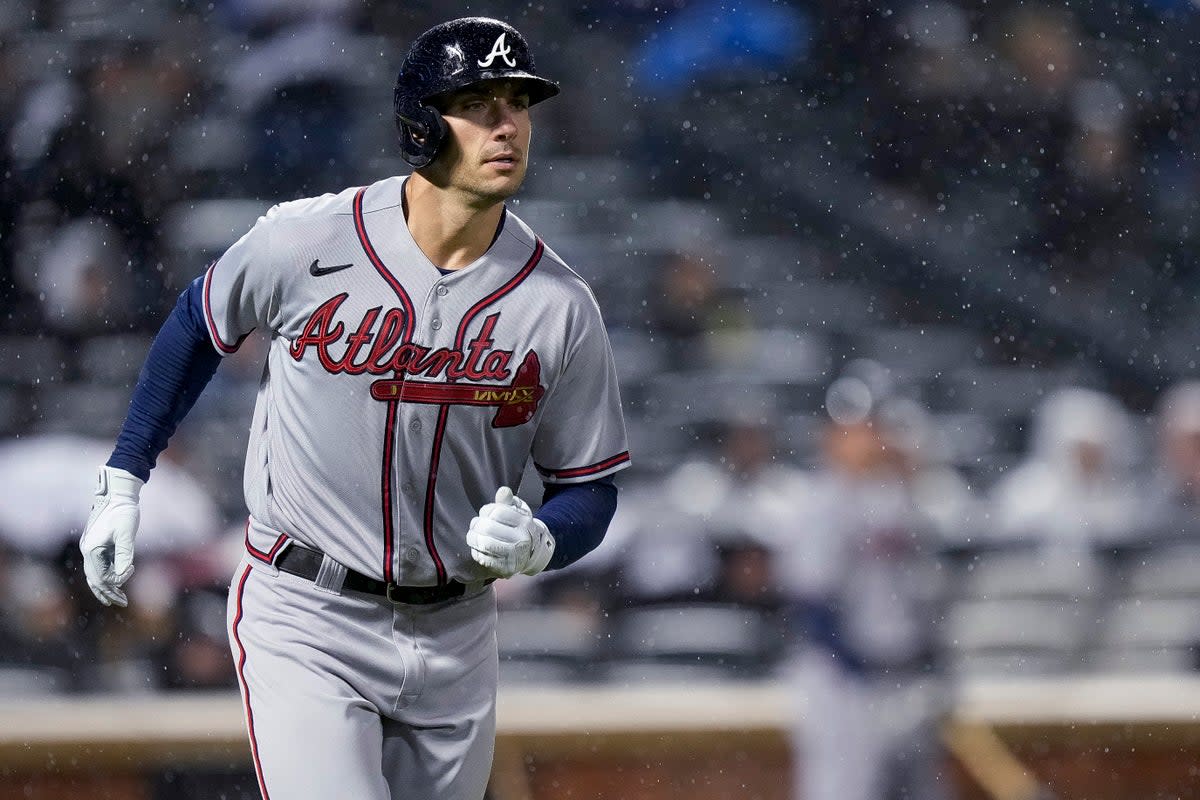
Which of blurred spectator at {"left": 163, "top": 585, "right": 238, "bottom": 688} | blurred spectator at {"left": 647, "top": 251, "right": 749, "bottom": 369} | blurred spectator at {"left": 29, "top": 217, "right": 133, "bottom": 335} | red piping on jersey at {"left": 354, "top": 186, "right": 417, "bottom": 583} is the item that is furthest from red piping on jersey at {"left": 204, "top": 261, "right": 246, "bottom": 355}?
blurred spectator at {"left": 647, "top": 251, "right": 749, "bottom": 369}

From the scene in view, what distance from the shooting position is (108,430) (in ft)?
18.3

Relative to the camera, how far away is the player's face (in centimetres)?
210

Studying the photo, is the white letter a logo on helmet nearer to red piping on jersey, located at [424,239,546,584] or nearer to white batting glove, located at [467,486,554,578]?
red piping on jersey, located at [424,239,546,584]

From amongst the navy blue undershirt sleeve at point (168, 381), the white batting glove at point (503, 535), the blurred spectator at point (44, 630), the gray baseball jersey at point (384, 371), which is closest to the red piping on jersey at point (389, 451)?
the gray baseball jersey at point (384, 371)

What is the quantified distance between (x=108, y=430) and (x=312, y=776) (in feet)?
12.4

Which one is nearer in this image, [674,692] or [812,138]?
[674,692]

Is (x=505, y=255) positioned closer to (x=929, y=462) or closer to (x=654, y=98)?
(x=929, y=462)

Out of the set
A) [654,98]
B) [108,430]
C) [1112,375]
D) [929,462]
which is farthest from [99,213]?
[1112,375]

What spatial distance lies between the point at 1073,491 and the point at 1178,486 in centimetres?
41

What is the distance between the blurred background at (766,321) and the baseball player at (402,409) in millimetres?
2494

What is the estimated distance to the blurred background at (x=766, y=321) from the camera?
510 centimetres

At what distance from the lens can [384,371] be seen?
2.13 m

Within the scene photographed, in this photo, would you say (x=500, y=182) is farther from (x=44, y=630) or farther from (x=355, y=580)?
(x=44, y=630)

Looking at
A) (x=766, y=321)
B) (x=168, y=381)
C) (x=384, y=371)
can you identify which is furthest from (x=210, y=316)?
(x=766, y=321)
